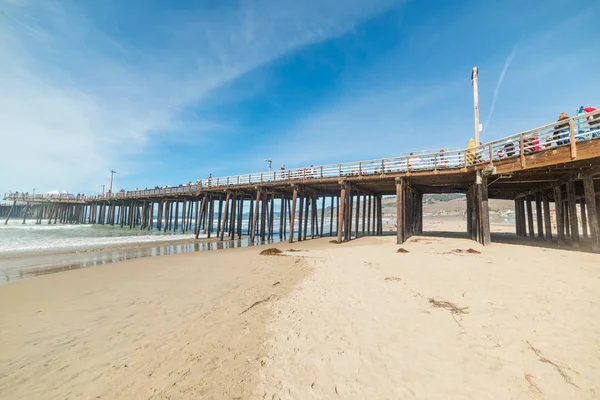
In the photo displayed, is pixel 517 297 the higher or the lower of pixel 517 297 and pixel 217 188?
the lower

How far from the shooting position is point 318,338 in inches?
171

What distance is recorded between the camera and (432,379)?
10.3 feet

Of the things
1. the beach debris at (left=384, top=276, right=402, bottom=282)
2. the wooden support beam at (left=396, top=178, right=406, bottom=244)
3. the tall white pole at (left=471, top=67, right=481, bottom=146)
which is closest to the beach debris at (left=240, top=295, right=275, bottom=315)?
the beach debris at (left=384, top=276, right=402, bottom=282)

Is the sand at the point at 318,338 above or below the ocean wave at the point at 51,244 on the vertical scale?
above

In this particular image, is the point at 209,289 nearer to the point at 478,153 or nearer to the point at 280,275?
the point at 280,275

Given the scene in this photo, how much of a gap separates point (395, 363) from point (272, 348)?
1.95 meters

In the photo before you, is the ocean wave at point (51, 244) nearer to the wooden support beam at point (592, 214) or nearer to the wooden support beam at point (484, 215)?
the wooden support beam at point (484, 215)

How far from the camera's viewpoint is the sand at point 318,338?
10.4 ft

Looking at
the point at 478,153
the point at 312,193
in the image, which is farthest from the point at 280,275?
the point at 312,193

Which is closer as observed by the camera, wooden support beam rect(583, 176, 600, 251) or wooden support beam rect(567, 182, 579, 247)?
wooden support beam rect(583, 176, 600, 251)

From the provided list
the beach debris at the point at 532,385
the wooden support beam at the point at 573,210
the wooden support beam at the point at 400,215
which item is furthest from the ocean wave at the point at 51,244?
the wooden support beam at the point at 573,210

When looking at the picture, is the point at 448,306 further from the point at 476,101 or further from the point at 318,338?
the point at 476,101

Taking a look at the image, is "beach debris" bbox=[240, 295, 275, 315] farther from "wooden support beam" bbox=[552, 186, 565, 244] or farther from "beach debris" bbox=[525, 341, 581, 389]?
"wooden support beam" bbox=[552, 186, 565, 244]

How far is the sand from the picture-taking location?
3158mm
